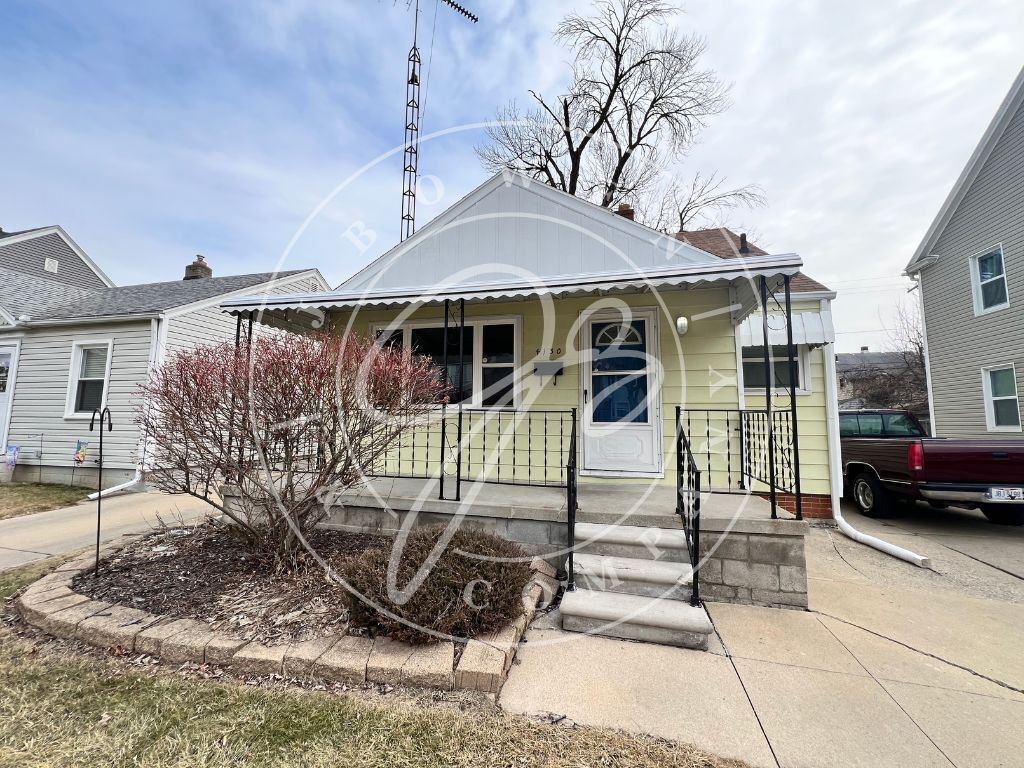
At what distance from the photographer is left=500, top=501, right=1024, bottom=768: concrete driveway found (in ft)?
6.53

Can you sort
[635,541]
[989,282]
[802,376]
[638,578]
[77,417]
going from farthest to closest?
[989,282] < [77,417] < [802,376] < [635,541] < [638,578]

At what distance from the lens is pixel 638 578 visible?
10.4 feet

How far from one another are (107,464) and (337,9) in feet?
28.8

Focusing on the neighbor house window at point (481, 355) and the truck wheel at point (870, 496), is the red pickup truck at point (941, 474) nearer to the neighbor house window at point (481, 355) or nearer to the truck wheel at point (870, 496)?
the truck wheel at point (870, 496)

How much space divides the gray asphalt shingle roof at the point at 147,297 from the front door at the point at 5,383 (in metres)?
1.00

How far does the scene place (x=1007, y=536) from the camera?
5.67 m

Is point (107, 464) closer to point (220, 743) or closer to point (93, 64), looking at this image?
point (93, 64)

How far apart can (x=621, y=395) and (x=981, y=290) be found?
411 inches

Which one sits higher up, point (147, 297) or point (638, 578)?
point (147, 297)

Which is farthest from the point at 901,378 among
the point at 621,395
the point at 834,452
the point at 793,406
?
the point at 793,406

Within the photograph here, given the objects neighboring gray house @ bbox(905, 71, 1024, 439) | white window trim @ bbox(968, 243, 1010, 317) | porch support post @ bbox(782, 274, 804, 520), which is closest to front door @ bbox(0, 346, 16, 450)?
porch support post @ bbox(782, 274, 804, 520)

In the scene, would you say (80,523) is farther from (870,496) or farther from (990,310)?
(990,310)

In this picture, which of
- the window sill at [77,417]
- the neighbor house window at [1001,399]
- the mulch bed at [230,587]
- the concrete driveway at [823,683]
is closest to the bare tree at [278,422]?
the mulch bed at [230,587]

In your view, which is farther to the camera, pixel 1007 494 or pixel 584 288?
pixel 1007 494
